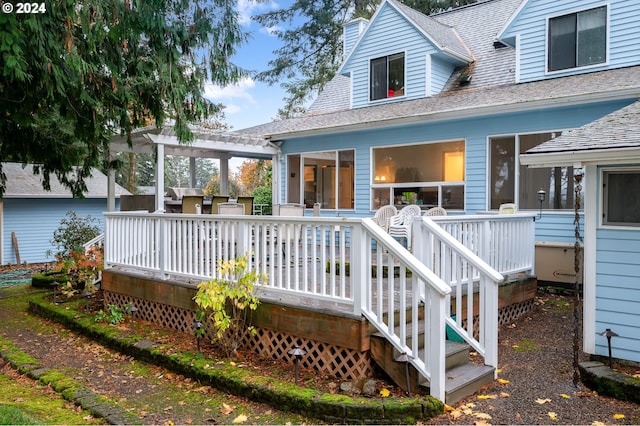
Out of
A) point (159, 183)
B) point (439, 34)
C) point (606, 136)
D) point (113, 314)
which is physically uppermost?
point (439, 34)

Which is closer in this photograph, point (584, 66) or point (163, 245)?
point (163, 245)

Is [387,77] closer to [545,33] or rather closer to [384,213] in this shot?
[545,33]

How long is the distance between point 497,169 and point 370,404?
21.6ft

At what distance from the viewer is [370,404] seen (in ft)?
11.8

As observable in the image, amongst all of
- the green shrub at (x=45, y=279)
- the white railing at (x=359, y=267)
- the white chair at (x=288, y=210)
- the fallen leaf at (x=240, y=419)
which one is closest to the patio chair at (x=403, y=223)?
the white chair at (x=288, y=210)

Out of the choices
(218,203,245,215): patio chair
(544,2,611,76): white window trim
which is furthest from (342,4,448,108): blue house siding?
(218,203,245,215): patio chair

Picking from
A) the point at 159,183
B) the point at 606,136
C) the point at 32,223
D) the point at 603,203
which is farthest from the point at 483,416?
the point at 32,223

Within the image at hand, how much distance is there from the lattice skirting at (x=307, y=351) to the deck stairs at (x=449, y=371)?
0.17 m

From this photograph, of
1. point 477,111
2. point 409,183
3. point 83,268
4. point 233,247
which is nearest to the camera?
point 233,247

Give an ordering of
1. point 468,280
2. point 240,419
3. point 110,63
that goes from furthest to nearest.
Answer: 1. point 110,63
2. point 468,280
3. point 240,419

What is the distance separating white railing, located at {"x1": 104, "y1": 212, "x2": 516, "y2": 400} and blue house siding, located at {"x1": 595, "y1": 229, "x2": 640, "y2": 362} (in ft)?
3.74

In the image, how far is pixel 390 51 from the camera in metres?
11.8

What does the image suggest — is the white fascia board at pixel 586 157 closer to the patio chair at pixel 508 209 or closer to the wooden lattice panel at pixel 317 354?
the wooden lattice panel at pixel 317 354

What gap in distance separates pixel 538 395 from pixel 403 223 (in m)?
4.86
